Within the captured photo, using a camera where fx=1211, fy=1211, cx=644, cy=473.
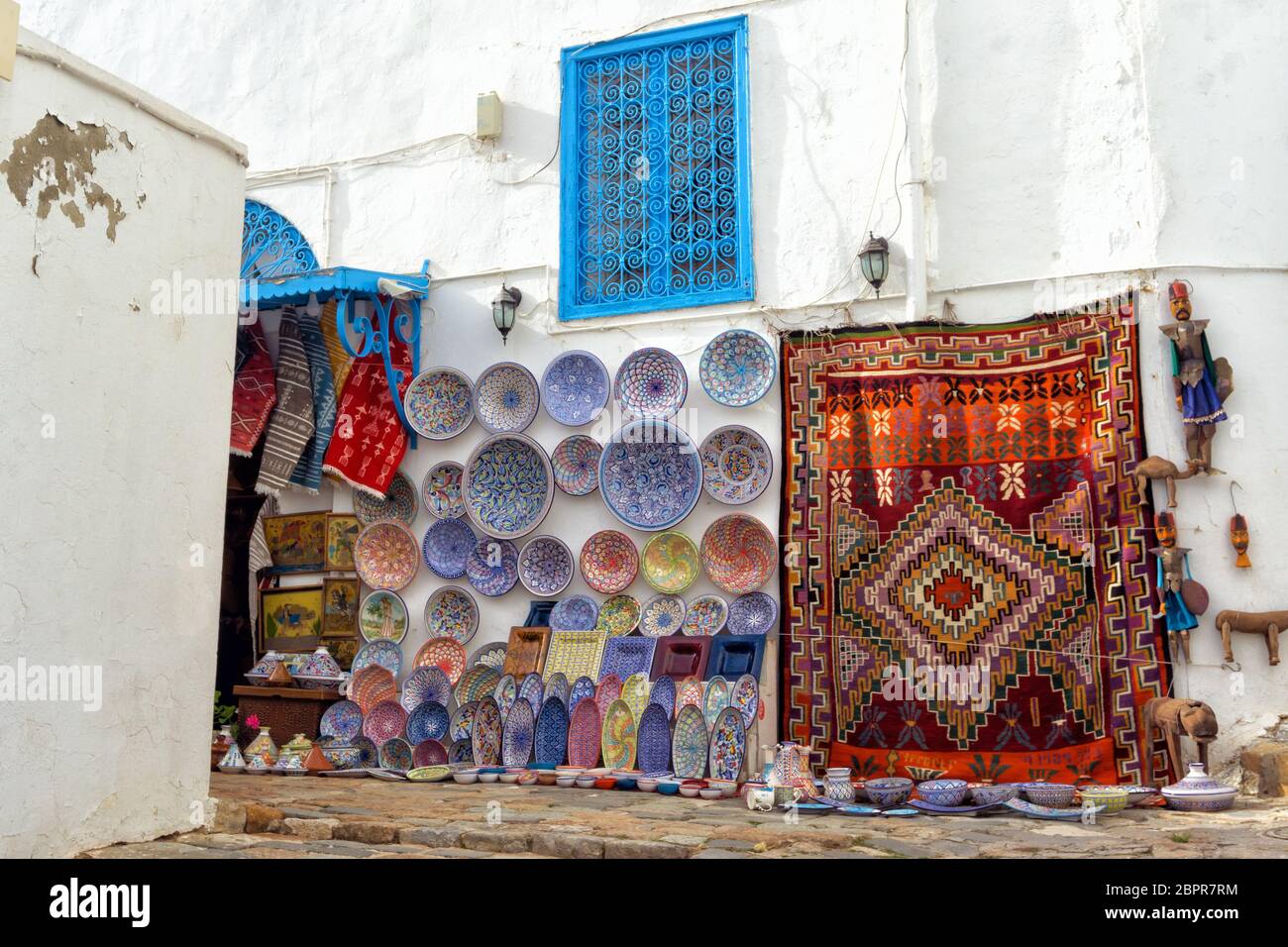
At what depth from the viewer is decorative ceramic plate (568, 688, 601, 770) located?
250 inches

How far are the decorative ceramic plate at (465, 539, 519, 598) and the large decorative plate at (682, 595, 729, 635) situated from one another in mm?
1102

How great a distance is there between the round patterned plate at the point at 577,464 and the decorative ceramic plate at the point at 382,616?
123cm

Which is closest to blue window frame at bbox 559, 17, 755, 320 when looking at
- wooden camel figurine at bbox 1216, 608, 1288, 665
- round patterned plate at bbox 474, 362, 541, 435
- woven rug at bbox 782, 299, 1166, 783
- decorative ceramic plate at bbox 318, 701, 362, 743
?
round patterned plate at bbox 474, 362, 541, 435

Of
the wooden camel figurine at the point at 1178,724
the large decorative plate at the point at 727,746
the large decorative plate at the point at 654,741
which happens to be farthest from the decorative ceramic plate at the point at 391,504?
the wooden camel figurine at the point at 1178,724

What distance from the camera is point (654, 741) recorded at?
A: 6113mm

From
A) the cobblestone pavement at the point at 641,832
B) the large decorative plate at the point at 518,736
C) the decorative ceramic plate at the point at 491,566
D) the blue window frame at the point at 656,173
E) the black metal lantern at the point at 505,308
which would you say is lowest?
the cobblestone pavement at the point at 641,832

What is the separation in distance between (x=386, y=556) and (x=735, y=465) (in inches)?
87.4

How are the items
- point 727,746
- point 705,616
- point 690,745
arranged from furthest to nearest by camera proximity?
point 705,616 → point 690,745 → point 727,746

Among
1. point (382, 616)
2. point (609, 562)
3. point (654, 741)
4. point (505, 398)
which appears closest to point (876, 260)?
point (609, 562)

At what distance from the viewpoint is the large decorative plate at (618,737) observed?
20.4 ft

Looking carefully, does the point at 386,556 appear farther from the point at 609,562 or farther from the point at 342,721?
the point at 609,562

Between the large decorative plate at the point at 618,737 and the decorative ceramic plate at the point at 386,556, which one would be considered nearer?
the large decorative plate at the point at 618,737

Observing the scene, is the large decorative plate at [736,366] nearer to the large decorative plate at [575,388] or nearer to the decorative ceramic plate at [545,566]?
the large decorative plate at [575,388]
